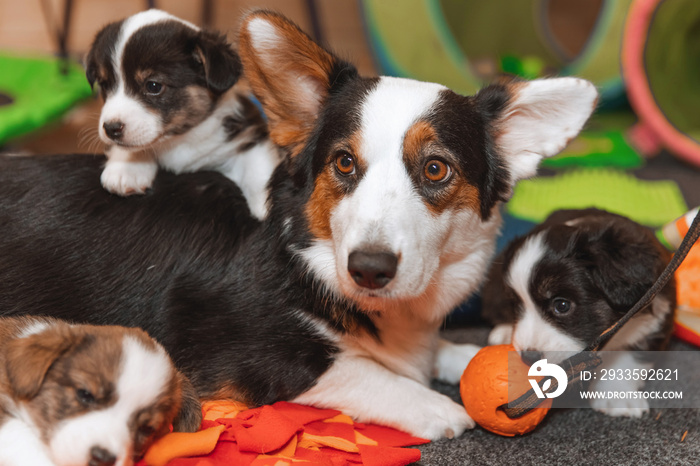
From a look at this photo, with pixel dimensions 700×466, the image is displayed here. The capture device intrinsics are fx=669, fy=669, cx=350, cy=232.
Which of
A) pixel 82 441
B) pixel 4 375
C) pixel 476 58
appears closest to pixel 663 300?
pixel 82 441

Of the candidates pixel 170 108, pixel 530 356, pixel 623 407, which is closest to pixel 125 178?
pixel 170 108

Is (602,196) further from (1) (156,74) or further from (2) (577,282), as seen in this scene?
(1) (156,74)

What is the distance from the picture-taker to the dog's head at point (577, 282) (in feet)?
7.09

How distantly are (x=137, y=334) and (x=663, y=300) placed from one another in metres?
1.77

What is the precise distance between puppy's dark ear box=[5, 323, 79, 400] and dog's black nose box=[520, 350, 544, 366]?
4.40ft

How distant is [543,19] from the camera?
598 centimetres

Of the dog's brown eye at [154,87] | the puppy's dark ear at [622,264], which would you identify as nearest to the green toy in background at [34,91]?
the dog's brown eye at [154,87]

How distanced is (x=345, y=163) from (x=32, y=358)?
38.8 inches

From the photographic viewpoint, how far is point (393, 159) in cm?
191

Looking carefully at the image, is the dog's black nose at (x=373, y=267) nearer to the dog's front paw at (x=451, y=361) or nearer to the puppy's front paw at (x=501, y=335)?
the dog's front paw at (x=451, y=361)

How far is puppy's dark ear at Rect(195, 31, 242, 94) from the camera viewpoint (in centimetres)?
234

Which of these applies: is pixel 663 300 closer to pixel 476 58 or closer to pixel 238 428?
pixel 238 428

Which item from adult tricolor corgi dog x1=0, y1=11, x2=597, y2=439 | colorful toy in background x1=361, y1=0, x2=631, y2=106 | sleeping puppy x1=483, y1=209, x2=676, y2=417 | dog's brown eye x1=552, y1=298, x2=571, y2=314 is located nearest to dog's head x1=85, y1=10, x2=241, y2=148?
adult tricolor corgi dog x1=0, y1=11, x2=597, y2=439

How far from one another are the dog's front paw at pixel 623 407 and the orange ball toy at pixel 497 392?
0.28 m
